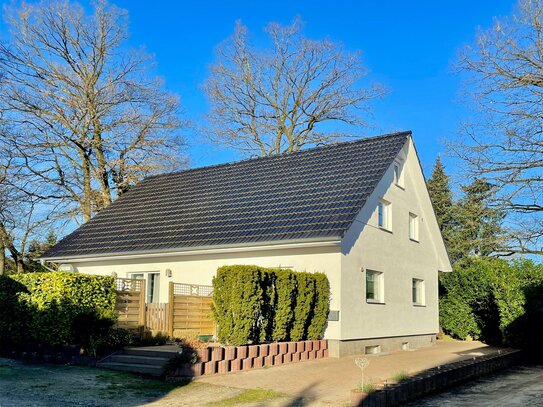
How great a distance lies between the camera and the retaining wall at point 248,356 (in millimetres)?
11570

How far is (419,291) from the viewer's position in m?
23.2

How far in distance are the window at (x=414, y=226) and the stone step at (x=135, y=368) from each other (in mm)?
13665

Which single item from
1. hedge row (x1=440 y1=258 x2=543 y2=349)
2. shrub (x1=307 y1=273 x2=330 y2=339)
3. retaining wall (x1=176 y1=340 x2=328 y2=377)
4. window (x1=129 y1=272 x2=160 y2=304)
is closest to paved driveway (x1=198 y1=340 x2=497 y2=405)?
retaining wall (x1=176 y1=340 x2=328 y2=377)

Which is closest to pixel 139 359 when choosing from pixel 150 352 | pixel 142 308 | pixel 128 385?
pixel 150 352

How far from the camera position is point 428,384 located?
1079 cm

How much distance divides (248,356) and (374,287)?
7.37 metres

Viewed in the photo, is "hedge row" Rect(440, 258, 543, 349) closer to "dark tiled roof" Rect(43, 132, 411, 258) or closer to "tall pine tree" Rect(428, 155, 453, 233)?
"dark tiled roof" Rect(43, 132, 411, 258)

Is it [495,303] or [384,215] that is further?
[495,303]

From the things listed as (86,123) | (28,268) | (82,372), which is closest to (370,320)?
(82,372)

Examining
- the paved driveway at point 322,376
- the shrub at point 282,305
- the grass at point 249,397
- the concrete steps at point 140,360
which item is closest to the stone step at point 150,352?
the concrete steps at point 140,360

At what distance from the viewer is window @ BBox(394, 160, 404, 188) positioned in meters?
21.4

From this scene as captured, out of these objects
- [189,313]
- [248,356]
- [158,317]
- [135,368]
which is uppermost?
[189,313]

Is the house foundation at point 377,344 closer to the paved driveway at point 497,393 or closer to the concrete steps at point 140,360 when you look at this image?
the paved driveway at point 497,393

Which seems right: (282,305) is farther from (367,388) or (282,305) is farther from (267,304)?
(367,388)
